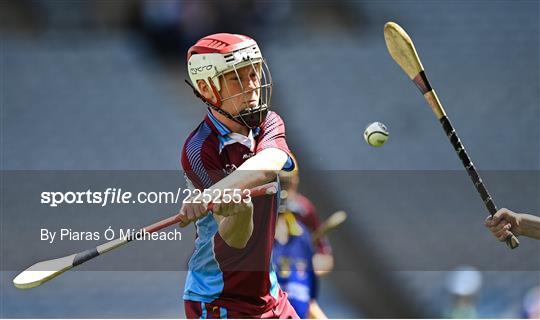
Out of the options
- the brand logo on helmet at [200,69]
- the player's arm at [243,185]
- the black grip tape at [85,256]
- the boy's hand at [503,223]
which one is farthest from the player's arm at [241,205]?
the boy's hand at [503,223]

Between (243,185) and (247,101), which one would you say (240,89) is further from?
(243,185)

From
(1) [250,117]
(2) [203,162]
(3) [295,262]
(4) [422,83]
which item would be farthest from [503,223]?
(3) [295,262]

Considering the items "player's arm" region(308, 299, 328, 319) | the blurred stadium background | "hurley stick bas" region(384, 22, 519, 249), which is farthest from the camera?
the blurred stadium background

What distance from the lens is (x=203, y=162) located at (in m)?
3.53

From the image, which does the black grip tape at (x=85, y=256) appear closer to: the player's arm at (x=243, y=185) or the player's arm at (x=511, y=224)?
the player's arm at (x=243, y=185)

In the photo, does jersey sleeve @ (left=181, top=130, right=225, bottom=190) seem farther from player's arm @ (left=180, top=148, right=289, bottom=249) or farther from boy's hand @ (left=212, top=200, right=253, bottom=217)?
boy's hand @ (left=212, top=200, right=253, bottom=217)

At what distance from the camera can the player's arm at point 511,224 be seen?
3.85 metres

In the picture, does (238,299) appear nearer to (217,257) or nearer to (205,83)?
(217,257)

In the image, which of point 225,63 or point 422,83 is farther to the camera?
point 422,83

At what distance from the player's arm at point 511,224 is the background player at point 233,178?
83 cm

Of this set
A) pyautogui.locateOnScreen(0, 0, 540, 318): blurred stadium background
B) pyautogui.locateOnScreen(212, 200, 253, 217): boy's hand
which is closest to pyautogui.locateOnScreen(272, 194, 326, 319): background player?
pyautogui.locateOnScreen(0, 0, 540, 318): blurred stadium background

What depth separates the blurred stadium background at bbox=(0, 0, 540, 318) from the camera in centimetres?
602

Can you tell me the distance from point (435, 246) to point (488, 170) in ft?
1.79

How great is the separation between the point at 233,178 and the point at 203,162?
145 mm
